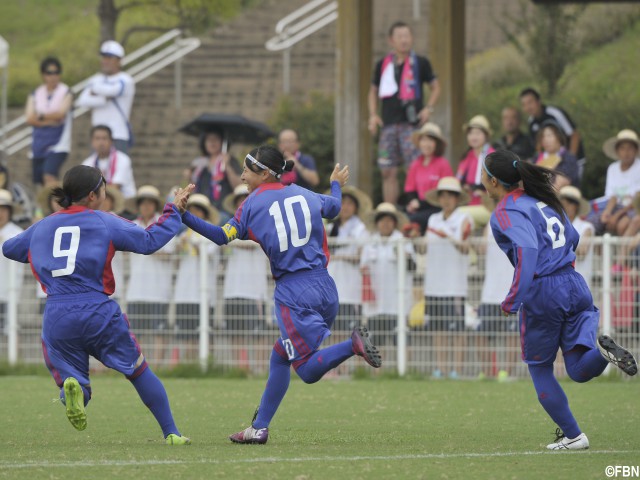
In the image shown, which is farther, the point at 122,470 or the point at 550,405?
the point at 550,405

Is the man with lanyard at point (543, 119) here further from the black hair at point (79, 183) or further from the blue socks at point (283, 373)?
the black hair at point (79, 183)

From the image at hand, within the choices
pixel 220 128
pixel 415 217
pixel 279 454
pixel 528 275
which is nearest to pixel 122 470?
pixel 279 454

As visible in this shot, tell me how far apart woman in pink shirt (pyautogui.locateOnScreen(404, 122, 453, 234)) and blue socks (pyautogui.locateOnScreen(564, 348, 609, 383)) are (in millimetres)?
7318

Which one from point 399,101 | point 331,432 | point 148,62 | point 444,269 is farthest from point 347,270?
point 148,62

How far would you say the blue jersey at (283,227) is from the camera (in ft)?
30.5

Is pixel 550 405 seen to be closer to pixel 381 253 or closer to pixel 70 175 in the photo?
pixel 70 175

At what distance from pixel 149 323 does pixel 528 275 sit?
306 inches

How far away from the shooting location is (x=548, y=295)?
8727mm

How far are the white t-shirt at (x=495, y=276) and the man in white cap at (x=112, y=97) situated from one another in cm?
604

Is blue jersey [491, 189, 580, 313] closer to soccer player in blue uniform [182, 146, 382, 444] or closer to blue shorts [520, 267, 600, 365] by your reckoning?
blue shorts [520, 267, 600, 365]

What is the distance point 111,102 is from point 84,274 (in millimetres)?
9840

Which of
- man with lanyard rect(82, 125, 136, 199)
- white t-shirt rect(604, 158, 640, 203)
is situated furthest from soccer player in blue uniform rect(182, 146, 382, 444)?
man with lanyard rect(82, 125, 136, 199)

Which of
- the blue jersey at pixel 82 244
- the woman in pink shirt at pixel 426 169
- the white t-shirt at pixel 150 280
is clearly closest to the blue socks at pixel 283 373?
the blue jersey at pixel 82 244

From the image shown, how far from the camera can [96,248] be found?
8836mm
